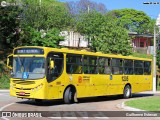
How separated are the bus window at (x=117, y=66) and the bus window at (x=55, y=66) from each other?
6.10m

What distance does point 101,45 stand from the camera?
5206cm

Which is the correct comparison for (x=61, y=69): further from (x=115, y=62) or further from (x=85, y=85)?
(x=115, y=62)

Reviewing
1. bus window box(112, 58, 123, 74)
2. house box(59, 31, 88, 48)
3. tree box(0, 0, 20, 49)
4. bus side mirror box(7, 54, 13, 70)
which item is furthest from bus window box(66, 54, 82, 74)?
house box(59, 31, 88, 48)

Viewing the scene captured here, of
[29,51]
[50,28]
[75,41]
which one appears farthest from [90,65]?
[75,41]

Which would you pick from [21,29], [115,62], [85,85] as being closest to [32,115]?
[85,85]

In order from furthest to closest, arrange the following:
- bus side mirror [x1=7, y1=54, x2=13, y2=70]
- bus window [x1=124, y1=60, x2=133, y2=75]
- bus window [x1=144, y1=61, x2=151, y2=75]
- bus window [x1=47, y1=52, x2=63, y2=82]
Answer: bus window [x1=144, y1=61, x2=151, y2=75], bus window [x1=124, y1=60, x2=133, y2=75], bus side mirror [x1=7, y1=54, x2=13, y2=70], bus window [x1=47, y1=52, x2=63, y2=82]

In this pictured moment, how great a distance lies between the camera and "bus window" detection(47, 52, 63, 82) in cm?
2056

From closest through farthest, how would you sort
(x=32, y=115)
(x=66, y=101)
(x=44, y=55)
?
(x=32, y=115) < (x=44, y=55) < (x=66, y=101)

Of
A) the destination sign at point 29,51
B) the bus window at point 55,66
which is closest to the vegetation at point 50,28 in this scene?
the destination sign at point 29,51

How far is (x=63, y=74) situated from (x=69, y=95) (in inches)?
51.2

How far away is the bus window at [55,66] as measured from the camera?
67.5 ft

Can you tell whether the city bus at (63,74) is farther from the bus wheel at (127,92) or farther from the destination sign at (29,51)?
the bus wheel at (127,92)

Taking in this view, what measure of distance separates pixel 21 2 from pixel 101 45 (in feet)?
41.1

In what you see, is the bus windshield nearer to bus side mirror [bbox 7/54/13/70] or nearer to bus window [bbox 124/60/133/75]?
bus side mirror [bbox 7/54/13/70]
